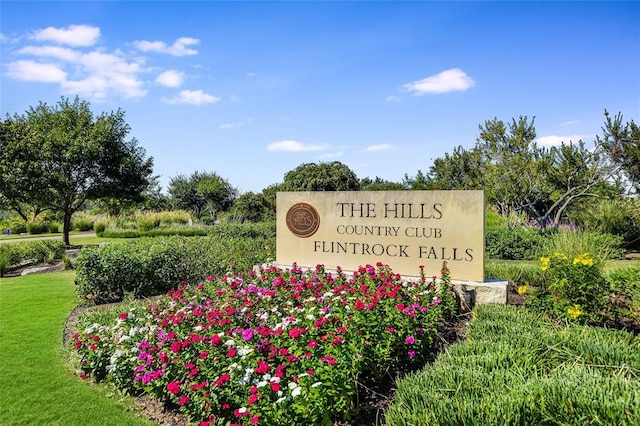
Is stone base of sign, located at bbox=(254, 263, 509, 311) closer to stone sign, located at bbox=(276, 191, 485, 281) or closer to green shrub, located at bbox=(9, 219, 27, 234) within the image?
stone sign, located at bbox=(276, 191, 485, 281)

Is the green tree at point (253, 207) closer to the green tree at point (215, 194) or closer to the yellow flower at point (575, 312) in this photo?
the green tree at point (215, 194)

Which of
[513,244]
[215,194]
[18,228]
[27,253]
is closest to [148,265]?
[27,253]

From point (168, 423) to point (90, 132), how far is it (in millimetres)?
16071

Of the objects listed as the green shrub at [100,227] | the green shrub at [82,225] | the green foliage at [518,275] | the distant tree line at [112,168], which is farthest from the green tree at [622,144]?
the green shrub at [82,225]

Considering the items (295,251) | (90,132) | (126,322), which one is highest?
(90,132)

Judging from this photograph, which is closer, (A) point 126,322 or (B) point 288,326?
(B) point 288,326

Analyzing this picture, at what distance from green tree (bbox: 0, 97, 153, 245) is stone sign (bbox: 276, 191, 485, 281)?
40.0 feet

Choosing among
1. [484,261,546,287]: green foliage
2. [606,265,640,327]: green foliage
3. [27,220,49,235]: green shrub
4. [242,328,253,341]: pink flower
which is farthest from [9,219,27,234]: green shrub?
[606,265,640,327]: green foliage

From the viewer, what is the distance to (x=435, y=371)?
2.60 m

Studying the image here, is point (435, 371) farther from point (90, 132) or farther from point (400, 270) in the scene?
point (90, 132)

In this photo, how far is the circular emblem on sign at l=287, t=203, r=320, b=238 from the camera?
7137 millimetres

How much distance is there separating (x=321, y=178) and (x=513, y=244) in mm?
17763

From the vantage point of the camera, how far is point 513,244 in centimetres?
1305

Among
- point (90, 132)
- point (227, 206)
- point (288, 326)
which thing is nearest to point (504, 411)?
point (288, 326)
